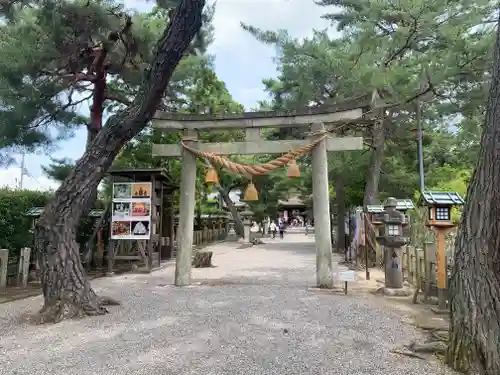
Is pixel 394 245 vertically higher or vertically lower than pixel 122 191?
lower

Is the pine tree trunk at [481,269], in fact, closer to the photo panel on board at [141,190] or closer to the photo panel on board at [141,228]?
the photo panel on board at [141,228]

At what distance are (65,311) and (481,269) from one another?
497 centimetres

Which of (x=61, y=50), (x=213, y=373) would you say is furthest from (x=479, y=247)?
(x=61, y=50)

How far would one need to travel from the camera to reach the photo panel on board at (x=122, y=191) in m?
10.7

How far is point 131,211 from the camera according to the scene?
419 inches

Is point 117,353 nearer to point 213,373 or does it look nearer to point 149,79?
point 213,373

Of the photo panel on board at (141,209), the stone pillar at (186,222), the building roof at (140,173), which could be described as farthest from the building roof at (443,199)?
the building roof at (140,173)

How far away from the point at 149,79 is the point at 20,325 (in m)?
3.68

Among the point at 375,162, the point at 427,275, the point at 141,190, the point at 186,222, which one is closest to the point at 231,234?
the point at 375,162

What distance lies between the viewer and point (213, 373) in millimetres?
3596

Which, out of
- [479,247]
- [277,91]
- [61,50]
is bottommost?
[479,247]

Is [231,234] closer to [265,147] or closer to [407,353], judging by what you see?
[265,147]

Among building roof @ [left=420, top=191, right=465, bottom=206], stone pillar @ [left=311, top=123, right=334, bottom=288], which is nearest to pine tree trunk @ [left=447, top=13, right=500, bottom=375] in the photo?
building roof @ [left=420, top=191, right=465, bottom=206]

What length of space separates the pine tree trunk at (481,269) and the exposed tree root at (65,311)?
4471mm
